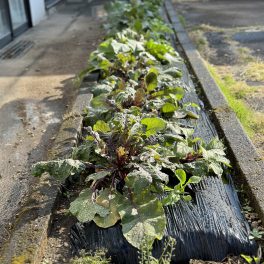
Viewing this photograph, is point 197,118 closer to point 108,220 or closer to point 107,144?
point 107,144

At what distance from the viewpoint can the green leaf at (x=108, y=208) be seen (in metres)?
2.45

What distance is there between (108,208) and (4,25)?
634cm

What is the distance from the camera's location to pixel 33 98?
5070mm

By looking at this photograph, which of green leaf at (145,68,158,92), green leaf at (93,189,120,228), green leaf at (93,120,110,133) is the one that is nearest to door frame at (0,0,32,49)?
green leaf at (145,68,158,92)

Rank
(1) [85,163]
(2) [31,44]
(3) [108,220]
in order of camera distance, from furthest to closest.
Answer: (2) [31,44], (1) [85,163], (3) [108,220]

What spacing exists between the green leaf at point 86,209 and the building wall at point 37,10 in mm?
7926

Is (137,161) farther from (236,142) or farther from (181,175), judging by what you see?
(236,142)

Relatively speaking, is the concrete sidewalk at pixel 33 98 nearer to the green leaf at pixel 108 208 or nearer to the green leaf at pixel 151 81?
the green leaf at pixel 108 208

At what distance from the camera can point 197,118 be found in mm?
3836

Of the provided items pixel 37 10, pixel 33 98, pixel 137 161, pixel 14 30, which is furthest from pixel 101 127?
pixel 37 10

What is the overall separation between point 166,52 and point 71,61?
1.85 metres

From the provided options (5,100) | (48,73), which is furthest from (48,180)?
(48,73)

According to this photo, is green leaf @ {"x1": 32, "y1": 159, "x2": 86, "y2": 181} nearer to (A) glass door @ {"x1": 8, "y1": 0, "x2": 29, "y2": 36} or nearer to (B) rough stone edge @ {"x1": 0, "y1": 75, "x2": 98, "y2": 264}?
(B) rough stone edge @ {"x1": 0, "y1": 75, "x2": 98, "y2": 264}

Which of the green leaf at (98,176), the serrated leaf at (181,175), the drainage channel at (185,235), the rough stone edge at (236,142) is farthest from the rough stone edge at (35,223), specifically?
the rough stone edge at (236,142)
